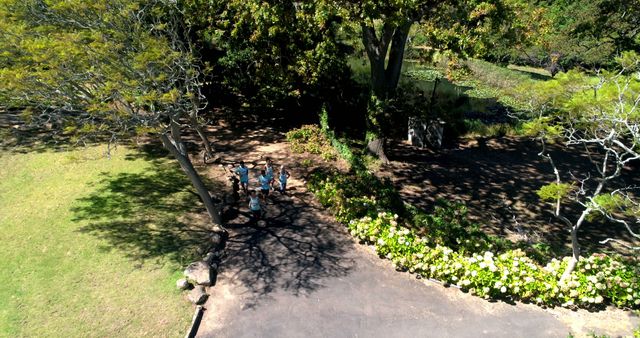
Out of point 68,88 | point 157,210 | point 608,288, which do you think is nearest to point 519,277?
point 608,288

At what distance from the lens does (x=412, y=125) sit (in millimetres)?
19766

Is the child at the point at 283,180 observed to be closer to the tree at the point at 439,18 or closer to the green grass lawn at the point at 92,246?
the green grass lawn at the point at 92,246

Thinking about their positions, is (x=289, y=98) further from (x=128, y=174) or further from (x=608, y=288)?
(x=608, y=288)

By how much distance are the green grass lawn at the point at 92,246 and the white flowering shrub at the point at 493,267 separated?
17.0 ft

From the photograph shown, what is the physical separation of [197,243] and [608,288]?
10.1 meters

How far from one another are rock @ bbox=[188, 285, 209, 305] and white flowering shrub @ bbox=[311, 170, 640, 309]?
437 centimetres

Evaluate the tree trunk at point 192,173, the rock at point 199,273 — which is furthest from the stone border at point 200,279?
the tree trunk at point 192,173

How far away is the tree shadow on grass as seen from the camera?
1070cm

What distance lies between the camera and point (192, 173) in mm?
10953

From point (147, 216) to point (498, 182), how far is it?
1279 centimetres

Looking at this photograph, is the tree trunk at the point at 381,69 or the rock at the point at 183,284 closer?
the rock at the point at 183,284

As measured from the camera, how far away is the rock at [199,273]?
31.2ft

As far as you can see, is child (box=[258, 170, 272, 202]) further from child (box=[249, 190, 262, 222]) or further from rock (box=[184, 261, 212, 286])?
rock (box=[184, 261, 212, 286])

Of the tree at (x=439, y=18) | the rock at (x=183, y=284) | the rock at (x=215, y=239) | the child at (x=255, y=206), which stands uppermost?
the tree at (x=439, y=18)
